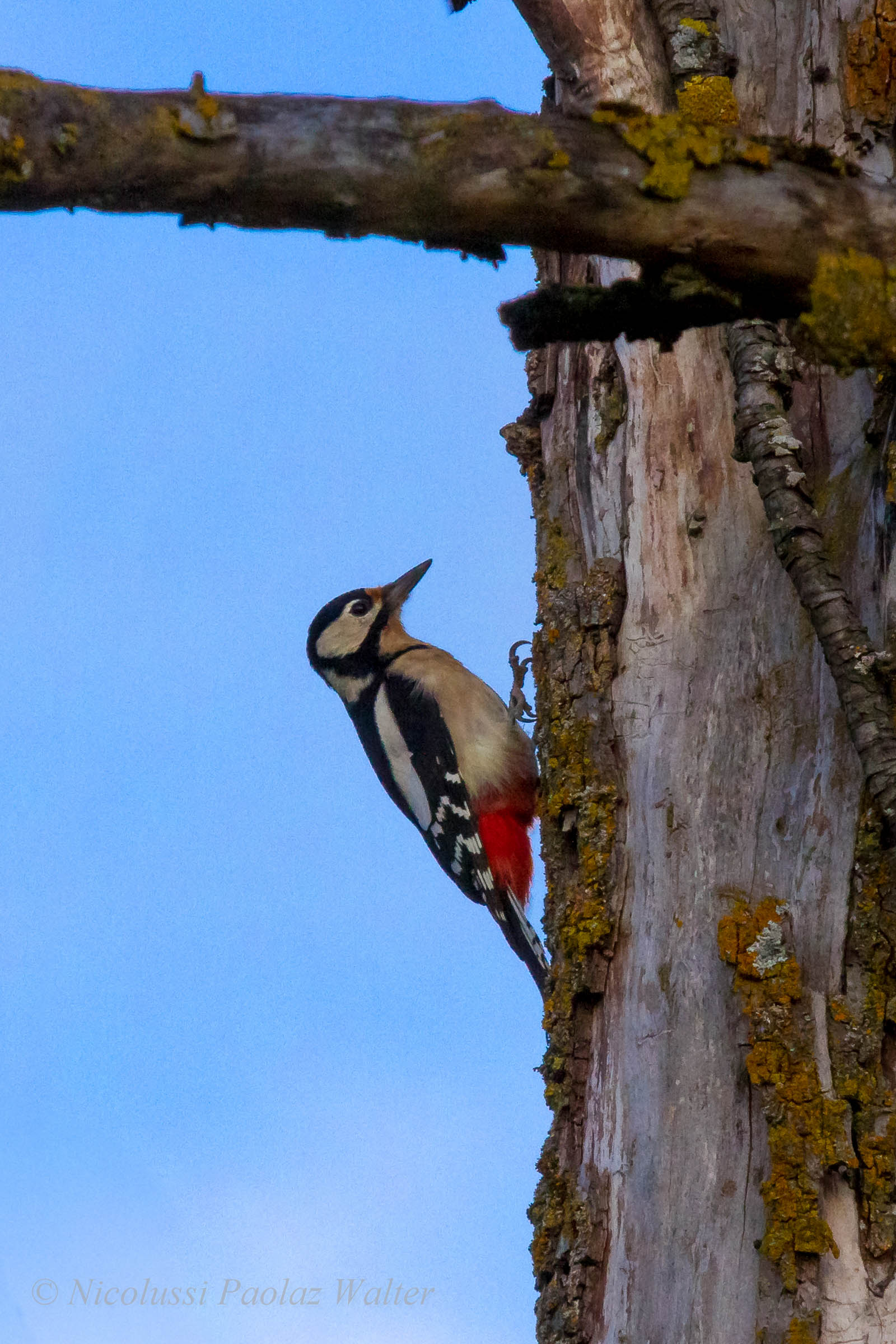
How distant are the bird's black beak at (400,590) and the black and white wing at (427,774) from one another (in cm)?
34

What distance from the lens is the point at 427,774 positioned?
5.00m

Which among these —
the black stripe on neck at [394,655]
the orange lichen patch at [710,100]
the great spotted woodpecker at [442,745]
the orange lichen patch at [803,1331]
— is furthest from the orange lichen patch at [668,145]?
the black stripe on neck at [394,655]

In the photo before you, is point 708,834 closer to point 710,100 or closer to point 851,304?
point 851,304

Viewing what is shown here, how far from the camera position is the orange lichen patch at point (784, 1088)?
7.13 feet

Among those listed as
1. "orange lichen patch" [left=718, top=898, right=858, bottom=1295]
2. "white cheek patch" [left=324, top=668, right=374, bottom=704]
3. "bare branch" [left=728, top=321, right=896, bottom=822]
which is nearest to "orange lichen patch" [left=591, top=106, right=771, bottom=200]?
"bare branch" [left=728, top=321, right=896, bottom=822]

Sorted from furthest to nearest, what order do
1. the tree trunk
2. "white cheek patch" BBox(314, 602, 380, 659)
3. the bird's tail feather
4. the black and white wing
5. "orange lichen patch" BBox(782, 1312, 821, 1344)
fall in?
"white cheek patch" BBox(314, 602, 380, 659) → the black and white wing → the bird's tail feather → the tree trunk → "orange lichen patch" BBox(782, 1312, 821, 1344)

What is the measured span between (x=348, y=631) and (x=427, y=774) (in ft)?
2.43

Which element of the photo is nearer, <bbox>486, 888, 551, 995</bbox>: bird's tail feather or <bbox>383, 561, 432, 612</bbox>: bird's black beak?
<bbox>486, 888, 551, 995</bbox>: bird's tail feather

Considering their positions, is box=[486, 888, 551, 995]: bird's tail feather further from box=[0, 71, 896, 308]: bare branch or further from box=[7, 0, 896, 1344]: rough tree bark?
box=[0, 71, 896, 308]: bare branch

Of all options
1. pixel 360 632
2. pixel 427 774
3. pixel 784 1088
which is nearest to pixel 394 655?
pixel 360 632

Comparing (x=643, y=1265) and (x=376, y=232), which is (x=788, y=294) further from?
(x=643, y=1265)

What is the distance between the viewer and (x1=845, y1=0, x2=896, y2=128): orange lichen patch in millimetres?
2807

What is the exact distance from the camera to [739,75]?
3062 millimetres

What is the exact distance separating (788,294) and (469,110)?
46 cm
